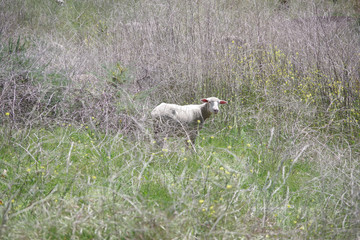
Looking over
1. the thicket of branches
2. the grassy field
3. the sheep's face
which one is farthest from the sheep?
the thicket of branches

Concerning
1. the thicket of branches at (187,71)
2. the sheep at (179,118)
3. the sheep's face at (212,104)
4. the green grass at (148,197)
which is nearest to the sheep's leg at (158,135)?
the sheep at (179,118)

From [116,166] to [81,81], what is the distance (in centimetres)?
194

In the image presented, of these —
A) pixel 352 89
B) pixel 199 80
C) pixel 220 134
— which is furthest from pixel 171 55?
pixel 352 89

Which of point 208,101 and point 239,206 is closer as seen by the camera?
point 239,206

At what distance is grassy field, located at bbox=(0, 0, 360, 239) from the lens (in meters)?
2.46

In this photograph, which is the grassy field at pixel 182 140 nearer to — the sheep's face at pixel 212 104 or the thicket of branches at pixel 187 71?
the thicket of branches at pixel 187 71

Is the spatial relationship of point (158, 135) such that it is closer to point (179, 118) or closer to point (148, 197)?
point (179, 118)

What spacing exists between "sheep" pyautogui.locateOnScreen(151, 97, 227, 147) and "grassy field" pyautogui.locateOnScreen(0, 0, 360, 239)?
5.8 inches

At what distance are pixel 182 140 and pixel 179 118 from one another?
33 cm

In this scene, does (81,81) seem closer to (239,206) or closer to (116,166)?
(116,166)

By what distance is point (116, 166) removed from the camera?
131 inches

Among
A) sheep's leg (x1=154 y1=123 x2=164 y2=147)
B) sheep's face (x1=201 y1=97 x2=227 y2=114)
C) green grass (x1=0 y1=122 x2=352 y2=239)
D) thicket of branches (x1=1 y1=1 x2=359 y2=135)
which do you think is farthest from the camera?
thicket of branches (x1=1 y1=1 x2=359 y2=135)

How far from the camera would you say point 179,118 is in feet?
12.9

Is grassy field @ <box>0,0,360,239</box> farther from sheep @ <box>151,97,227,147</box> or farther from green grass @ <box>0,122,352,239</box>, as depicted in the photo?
sheep @ <box>151,97,227,147</box>
